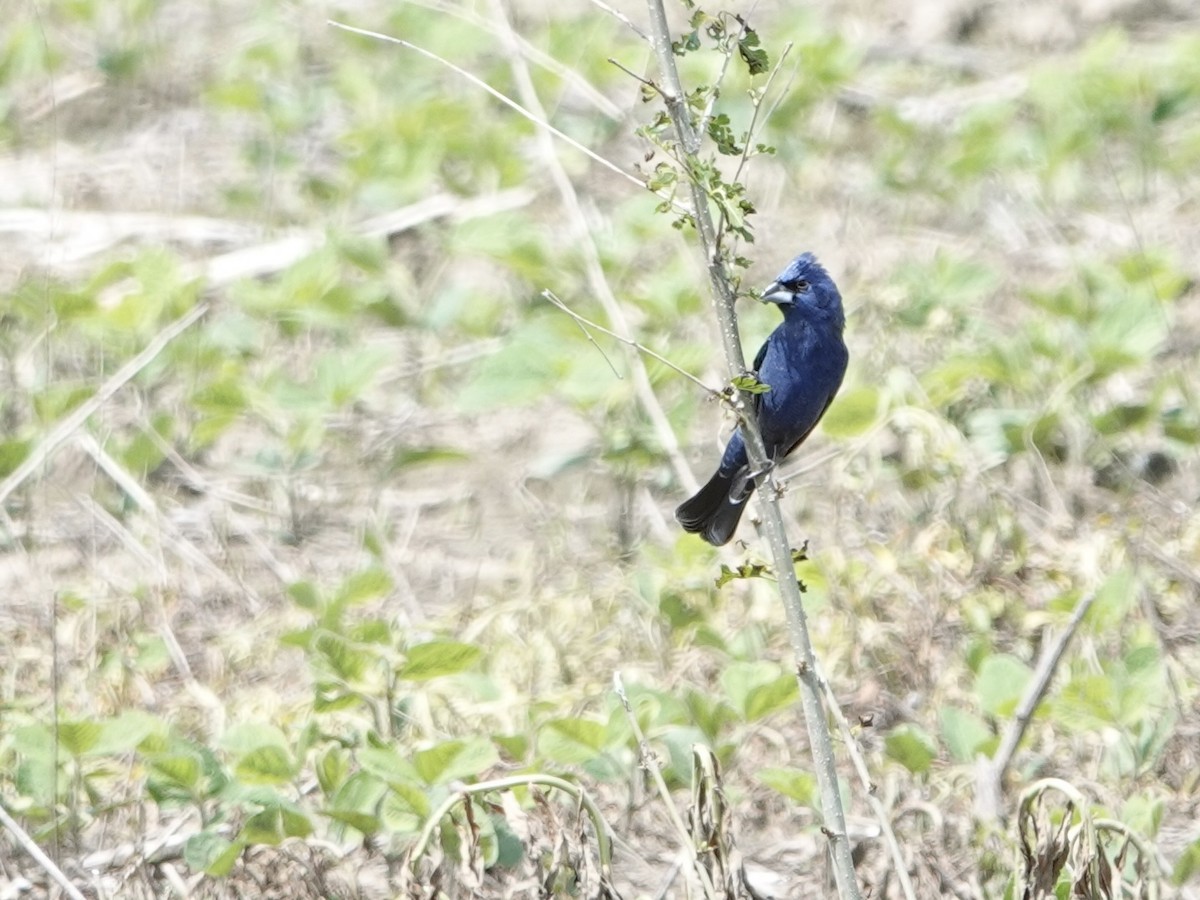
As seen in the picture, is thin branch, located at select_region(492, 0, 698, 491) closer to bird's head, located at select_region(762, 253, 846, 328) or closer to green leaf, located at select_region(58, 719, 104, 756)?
bird's head, located at select_region(762, 253, 846, 328)

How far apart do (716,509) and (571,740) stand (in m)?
0.51

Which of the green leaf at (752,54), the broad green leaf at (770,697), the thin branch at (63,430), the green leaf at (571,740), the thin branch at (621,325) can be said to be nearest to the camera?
the green leaf at (752,54)

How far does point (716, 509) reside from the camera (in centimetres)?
334

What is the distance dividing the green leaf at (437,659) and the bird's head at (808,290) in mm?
910

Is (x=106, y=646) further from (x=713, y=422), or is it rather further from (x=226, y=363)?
(x=713, y=422)

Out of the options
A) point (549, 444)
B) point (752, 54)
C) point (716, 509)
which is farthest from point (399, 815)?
point (549, 444)

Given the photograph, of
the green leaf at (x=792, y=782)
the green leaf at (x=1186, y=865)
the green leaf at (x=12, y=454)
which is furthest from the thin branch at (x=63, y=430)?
the green leaf at (x=1186, y=865)

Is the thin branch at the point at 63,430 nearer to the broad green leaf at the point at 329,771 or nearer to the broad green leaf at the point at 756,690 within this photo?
the broad green leaf at the point at 329,771

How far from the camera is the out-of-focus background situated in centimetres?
338

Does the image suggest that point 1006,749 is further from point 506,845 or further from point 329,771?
point 329,771

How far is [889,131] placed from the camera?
6.71 m

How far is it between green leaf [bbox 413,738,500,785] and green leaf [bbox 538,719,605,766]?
0.14 meters

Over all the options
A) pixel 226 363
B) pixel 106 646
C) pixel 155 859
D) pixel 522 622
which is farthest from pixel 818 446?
pixel 155 859

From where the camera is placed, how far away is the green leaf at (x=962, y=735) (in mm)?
3260
